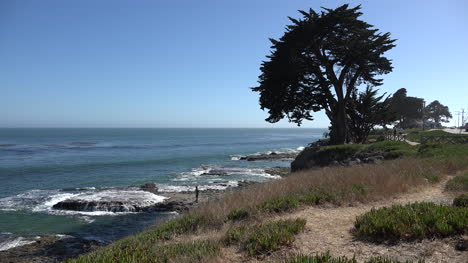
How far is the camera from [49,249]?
13.3 metres

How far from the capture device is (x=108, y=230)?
16.4 metres

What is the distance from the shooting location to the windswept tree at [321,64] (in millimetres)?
27406

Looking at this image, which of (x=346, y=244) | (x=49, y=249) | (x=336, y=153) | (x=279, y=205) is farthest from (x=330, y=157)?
(x=346, y=244)

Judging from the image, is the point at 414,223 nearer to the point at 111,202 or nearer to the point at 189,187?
the point at 111,202

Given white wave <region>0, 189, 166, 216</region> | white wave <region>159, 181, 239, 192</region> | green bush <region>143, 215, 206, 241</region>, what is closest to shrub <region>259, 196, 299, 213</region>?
green bush <region>143, 215, 206, 241</region>

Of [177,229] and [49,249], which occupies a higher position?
[177,229]

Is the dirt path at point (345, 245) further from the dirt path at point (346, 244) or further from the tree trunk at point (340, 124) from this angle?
the tree trunk at point (340, 124)

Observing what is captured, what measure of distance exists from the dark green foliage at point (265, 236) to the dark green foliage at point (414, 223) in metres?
1.33

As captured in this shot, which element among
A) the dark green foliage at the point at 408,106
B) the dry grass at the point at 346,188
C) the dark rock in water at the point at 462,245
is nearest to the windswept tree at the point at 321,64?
the dry grass at the point at 346,188

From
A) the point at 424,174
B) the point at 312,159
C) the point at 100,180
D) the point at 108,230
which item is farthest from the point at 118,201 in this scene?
the point at 424,174

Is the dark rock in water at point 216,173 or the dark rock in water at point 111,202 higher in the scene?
the dark rock in water at point 111,202

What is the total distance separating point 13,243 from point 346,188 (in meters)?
14.2

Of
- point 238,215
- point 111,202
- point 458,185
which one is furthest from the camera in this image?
point 111,202

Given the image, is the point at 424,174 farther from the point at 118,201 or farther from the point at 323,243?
the point at 118,201
